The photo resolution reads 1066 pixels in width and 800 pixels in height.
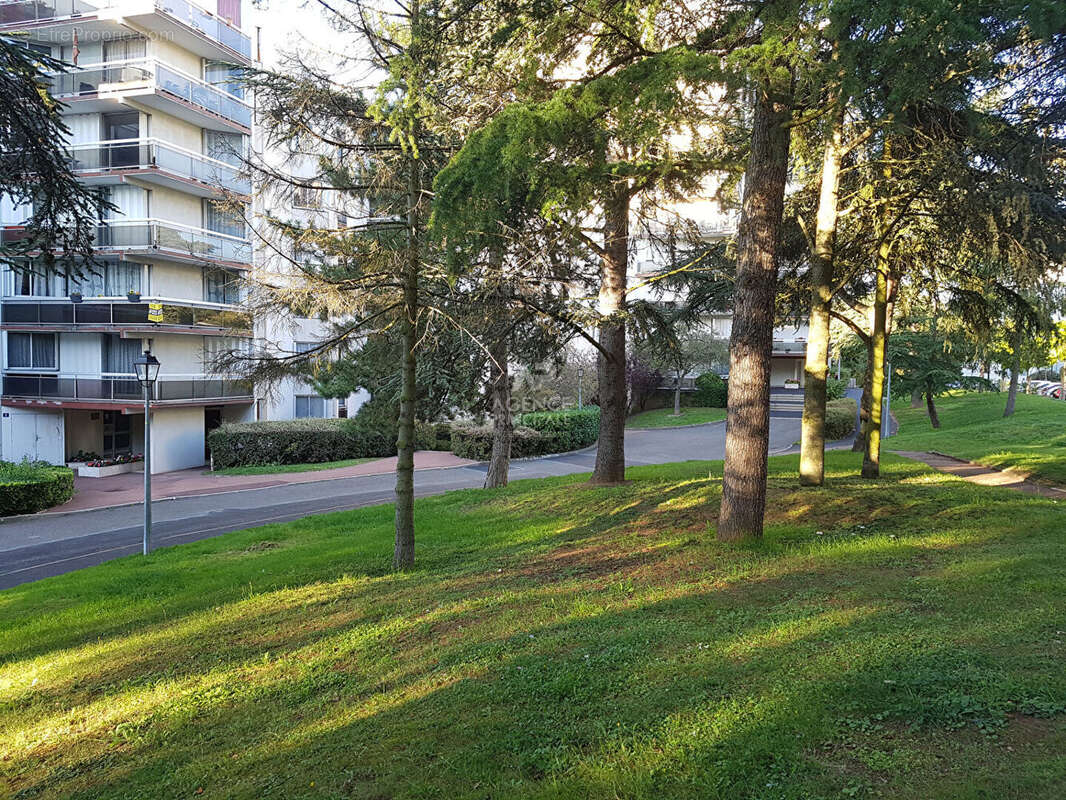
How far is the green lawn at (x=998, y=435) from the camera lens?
1714 cm

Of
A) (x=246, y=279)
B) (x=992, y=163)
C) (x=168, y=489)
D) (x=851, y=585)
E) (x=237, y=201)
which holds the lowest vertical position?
(x=168, y=489)

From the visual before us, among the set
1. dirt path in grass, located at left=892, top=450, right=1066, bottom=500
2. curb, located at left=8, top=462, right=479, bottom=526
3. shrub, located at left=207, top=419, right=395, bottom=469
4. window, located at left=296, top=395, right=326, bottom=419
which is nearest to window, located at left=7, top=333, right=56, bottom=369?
shrub, located at left=207, top=419, right=395, bottom=469

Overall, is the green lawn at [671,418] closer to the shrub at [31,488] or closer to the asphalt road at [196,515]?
the asphalt road at [196,515]

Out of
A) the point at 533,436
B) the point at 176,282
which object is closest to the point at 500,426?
the point at 533,436

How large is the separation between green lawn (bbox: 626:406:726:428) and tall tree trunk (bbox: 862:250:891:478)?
2593 centimetres

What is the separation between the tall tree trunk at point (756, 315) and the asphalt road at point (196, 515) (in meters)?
11.7

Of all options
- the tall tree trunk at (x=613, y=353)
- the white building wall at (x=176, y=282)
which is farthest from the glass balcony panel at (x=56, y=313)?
the tall tree trunk at (x=613, y=353)

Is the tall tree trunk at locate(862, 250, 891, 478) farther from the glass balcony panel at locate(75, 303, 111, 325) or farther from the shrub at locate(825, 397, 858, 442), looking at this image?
the glass balcony panel at locate(75, 303, 111, 325)

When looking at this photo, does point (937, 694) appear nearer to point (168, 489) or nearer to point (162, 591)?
point (162, 591)

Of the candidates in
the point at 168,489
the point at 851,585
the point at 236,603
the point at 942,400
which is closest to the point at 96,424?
the point at 168,489

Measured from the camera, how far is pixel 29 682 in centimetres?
622

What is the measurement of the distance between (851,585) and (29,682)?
7301mm

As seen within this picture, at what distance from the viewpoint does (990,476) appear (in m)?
15.2

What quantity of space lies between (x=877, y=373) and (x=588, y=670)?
11.0 m
